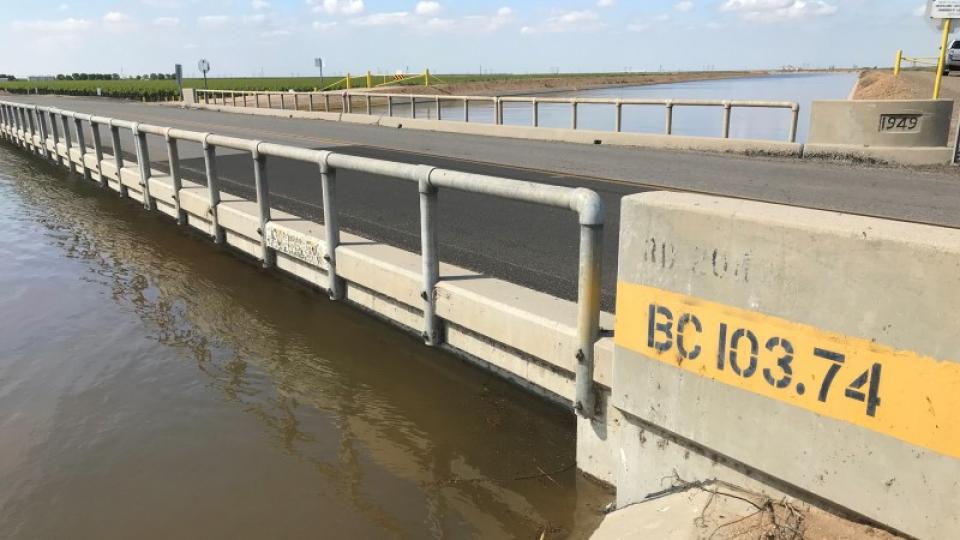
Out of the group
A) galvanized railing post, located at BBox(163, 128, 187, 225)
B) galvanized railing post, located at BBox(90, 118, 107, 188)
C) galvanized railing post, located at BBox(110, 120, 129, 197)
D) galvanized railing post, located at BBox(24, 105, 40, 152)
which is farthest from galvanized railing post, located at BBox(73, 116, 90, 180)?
galvanized railing post, located at BBox(24, 105, 40, 152)

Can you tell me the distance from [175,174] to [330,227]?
13.4 feet

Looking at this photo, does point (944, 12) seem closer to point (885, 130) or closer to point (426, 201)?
point (885, 130)

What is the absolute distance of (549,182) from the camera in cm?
1027

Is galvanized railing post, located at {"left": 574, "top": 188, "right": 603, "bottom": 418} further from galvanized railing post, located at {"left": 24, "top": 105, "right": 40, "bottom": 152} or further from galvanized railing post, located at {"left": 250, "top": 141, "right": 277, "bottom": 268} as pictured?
galvanized railing post, located at {"left": 24, "top": 105, "right": 40, "bottom": 152}

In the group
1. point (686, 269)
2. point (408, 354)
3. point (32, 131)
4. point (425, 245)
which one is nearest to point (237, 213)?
point (408, 354)

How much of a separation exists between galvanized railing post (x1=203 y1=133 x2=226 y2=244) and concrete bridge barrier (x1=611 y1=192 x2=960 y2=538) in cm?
585

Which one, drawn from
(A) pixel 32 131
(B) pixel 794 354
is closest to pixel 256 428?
(B) pixel 794 354

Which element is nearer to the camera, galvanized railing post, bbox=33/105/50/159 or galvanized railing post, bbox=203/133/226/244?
galvanized railing post, bbox=203/133/226/244

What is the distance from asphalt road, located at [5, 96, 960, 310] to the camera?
645 cm

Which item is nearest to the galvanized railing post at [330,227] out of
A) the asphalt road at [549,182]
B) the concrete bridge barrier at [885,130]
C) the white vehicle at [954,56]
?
the asphalt road at [549,182]

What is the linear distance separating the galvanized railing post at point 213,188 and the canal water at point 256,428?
89 centimetres

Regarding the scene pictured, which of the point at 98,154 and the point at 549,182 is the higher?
the point at 98,154

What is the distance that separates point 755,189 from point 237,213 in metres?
6.82

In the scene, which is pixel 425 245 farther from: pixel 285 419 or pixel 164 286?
pixel 164 286
